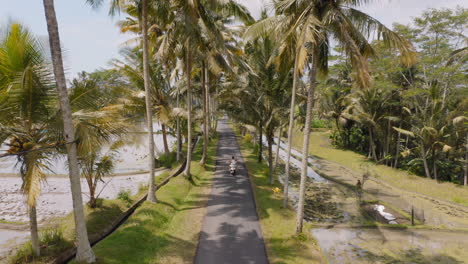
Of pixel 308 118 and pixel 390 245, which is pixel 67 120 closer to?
pixel 308 118

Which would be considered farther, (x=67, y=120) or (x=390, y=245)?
(x=390, y=245)

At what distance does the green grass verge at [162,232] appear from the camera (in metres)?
7.25

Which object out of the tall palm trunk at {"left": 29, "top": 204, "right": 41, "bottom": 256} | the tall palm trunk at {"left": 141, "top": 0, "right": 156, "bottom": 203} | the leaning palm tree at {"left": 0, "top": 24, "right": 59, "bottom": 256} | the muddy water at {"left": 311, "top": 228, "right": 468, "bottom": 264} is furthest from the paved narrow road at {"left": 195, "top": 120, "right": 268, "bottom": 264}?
the leaning palm tree at {"left": 0, "top": 24, "right": 59, "bottom": 256}

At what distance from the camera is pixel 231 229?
9.47m

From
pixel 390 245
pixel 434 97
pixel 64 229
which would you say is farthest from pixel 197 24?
pixel 434 97

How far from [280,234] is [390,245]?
143 inches

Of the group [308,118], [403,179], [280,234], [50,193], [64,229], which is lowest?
[403,179]

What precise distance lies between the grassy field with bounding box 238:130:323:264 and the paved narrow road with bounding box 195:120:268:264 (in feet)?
0.94

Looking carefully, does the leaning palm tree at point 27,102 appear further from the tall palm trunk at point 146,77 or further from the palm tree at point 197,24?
the palm tree at point 197,24

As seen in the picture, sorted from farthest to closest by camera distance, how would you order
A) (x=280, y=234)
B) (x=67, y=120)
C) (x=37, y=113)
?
1. (x=280, y=234)
2. (x=37, y=113)
3. (x=67, y=120)

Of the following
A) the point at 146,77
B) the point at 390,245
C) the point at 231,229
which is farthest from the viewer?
the point at 146,77

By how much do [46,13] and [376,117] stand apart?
23.5 metres

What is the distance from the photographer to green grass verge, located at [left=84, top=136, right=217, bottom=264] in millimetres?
7250

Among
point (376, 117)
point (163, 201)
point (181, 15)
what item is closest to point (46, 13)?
point (181, 15)
